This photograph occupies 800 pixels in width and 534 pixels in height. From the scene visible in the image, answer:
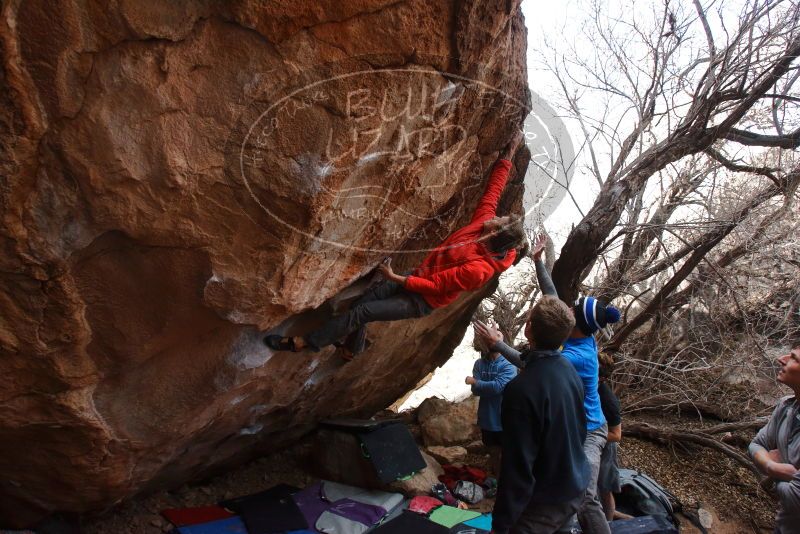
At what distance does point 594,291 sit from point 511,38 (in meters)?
4.15

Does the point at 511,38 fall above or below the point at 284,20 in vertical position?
above

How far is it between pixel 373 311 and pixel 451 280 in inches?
19.5

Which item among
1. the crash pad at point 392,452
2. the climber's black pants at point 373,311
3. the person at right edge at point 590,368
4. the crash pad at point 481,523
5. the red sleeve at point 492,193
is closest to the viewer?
the person at right edge at point 590,368

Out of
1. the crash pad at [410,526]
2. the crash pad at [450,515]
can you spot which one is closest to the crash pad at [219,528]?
the crash pad at [410,526]

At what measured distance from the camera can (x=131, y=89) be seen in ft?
7.57

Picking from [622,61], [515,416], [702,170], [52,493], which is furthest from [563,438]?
[622,61]

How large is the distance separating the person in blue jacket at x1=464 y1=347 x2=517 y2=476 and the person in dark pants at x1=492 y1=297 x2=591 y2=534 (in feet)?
5.88

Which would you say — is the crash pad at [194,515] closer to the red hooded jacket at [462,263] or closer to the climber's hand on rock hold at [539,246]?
the red hooded jacket at [462,263]

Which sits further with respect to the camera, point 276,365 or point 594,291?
point 594,291

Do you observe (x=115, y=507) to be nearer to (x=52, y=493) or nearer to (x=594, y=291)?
(x=52, y=493)

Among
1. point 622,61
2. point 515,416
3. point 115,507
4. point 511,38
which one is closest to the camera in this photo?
point 515,416

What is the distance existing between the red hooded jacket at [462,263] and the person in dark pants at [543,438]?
0.72 meters

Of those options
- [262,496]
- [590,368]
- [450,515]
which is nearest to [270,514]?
[262,496]

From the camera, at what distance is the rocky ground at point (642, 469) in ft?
14.5
